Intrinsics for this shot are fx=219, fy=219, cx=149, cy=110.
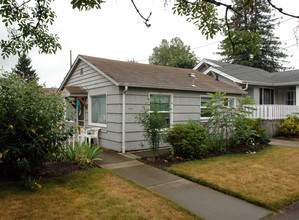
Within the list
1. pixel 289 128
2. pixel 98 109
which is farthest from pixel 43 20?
pixel 289 128

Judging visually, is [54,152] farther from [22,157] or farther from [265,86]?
[265,86]

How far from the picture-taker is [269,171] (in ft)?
19.3

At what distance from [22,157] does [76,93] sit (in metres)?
6.18

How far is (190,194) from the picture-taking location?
4344 mm

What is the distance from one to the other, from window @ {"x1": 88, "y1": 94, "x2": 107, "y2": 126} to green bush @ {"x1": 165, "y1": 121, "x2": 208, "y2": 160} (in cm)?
357

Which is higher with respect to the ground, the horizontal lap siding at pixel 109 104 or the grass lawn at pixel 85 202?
the horizontal lap siding at pixel 109 104

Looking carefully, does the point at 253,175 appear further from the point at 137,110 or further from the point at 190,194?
the point at 137,110

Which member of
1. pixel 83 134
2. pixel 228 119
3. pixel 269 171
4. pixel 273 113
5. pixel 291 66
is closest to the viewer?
pixel 269 171

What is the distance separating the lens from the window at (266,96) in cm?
1656

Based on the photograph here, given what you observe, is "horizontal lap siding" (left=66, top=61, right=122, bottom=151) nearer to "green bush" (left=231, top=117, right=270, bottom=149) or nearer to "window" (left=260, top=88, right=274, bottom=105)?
"green bush" (left=231, top=117, right=270, bottom=149)

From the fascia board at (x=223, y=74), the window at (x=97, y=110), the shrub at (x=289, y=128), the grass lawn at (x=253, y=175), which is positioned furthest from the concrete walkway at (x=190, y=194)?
the fascia board at (x=223, y=74)

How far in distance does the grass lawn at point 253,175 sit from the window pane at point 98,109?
4516 mm

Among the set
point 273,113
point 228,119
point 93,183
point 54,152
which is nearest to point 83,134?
point 54,152

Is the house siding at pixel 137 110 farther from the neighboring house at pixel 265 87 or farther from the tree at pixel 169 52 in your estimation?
the tree at pixel 169 52
